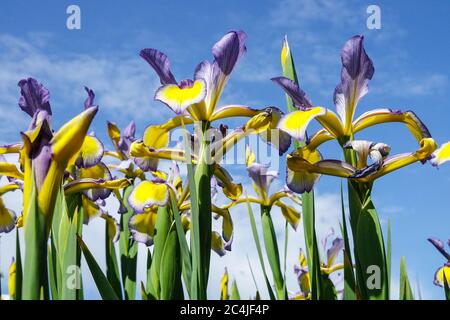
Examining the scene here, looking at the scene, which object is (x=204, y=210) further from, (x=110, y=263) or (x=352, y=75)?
(x=110, y=263)

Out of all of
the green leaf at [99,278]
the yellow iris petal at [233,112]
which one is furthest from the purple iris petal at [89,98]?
the green leaf at [99,278]

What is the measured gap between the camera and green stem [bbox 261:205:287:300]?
14.1ft

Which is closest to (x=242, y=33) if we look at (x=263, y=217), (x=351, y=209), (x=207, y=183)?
(x=207, y=183)

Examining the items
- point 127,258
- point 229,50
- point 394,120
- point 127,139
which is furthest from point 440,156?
point 127,139

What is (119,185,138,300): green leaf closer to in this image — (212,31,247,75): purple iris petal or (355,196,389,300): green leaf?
(212,31,247,75): purple iris petal

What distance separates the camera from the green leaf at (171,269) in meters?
3.45

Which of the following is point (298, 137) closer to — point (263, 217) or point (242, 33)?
point (242, 33)

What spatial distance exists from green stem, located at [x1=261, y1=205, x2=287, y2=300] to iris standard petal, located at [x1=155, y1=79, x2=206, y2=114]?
151 cm

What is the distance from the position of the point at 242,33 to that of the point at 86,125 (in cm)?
174

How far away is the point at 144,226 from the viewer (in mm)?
4168

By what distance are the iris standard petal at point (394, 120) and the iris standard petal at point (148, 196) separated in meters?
1.33

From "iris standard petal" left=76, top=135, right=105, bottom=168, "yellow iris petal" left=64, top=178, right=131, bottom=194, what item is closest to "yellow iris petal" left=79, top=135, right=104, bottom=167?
"iris standard petal" left=76, top=135, right=105, bottom=168

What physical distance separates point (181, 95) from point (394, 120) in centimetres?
124

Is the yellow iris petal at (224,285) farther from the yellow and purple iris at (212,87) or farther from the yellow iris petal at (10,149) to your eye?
the yellow iris petal at (10,149)
